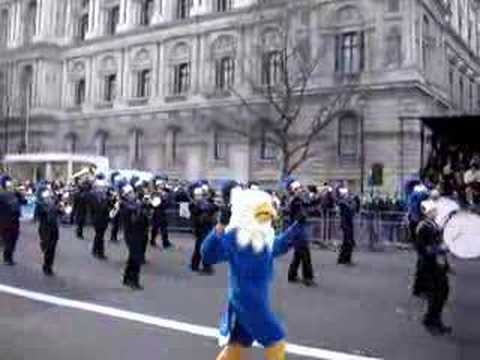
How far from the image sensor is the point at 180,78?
46.1m

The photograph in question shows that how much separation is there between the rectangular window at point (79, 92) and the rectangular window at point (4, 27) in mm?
12124

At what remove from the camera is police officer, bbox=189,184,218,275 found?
13359 millimetres

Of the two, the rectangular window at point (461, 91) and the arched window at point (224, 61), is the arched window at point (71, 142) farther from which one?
the rectangular window at point (461, 91)

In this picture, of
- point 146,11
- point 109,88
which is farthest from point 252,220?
point 109,88

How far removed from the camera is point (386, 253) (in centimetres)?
1795

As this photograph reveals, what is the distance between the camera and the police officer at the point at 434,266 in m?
8.47

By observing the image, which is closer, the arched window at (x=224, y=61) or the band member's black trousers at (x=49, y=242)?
the band member's black trousers at (x=49, y=242)

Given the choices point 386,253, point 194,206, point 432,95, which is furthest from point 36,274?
point 432,95

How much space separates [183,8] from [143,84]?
6357 mm

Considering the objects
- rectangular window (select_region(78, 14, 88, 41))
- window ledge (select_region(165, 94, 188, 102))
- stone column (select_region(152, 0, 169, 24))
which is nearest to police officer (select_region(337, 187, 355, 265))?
window ledge (select_region(165, 94, 188, 102))

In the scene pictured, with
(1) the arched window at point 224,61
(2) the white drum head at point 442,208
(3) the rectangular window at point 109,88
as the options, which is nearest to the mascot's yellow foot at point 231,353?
(2) the white drum head at point 442,208

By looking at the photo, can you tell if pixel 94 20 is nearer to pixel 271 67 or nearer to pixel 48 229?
pixel 271 67

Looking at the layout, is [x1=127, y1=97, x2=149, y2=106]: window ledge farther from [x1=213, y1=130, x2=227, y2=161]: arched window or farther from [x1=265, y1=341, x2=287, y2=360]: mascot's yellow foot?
[x1=265, y1=341, x2=287, y2=360]: mascot's yellow foot

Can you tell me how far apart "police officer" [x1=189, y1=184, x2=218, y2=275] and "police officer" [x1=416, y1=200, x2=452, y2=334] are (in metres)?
5.46
